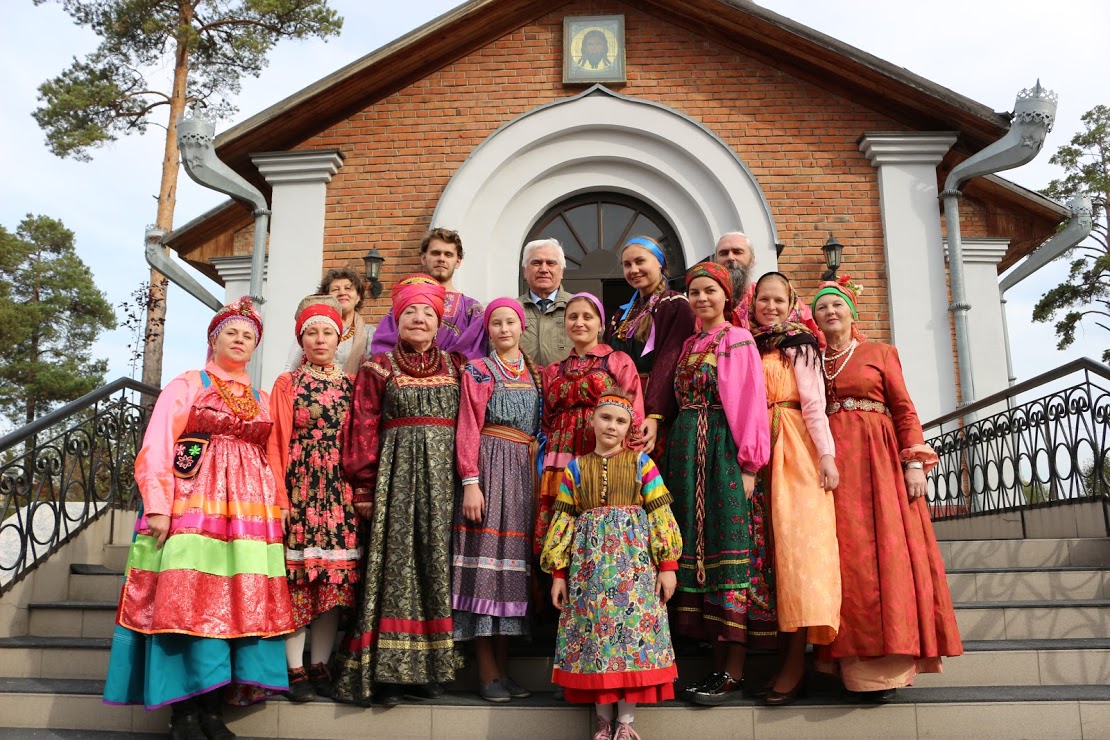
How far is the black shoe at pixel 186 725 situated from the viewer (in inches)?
142

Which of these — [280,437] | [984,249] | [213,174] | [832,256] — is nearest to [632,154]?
Answer: [832,256]

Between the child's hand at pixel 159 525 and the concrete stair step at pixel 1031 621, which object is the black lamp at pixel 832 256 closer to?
the concrete stair step at pixel 1031 621

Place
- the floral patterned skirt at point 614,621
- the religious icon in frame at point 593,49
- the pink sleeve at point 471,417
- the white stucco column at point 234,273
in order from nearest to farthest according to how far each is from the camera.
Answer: the floral patterned skirt at point 614,621 < the pink sleeve at point 471,417 < the religious icon in frame at point 593,49 < the white stucco column at point 234,273

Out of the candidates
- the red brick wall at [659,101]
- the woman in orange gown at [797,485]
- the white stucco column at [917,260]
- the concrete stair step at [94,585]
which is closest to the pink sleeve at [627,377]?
the woman in orange gown at [797,485]

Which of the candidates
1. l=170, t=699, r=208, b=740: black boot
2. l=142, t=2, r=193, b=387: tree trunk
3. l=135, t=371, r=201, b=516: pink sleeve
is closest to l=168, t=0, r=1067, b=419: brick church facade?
l=135, t=371, r=201, b=516: pink sleeve

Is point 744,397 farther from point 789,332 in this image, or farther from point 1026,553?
point 1026,553

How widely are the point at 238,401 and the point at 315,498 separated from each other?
0.56 metres

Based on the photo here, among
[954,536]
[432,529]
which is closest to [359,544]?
[432,529]

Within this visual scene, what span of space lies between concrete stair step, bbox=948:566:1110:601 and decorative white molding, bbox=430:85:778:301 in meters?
3.95

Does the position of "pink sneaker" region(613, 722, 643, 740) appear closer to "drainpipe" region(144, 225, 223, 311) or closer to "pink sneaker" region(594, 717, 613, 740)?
"pink sneaker" region(594, 717, 613, 740)

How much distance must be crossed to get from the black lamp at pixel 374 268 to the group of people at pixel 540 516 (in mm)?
→ 3588

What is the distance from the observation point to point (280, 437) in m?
3.91

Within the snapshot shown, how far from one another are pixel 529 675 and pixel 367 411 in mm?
1497

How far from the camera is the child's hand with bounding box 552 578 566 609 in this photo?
3588mm
